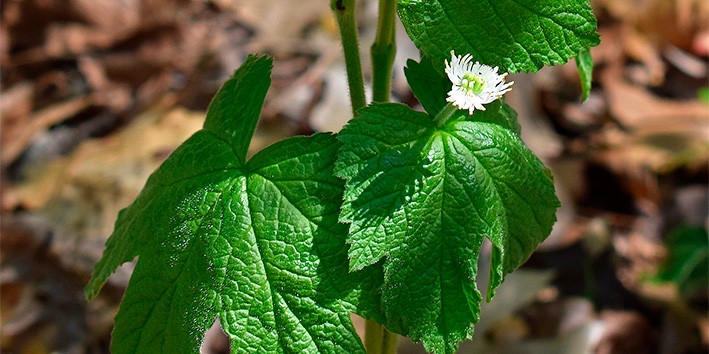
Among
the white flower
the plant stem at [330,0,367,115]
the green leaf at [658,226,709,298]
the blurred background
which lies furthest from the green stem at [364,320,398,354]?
the green leaf at [658,226,709,298]

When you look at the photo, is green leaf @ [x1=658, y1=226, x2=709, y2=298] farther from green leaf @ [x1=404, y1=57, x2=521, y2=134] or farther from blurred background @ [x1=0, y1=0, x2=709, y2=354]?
green leaf @ [x1=404, y1=57, x2=521, y2=134]

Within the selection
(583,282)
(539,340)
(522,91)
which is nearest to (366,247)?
(539,340)

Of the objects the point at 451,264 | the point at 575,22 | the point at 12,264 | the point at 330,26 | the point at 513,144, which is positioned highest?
the point at 330,26

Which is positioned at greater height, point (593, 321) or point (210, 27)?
point (210, 27)

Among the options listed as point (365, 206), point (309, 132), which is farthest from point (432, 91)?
point (309, 132)

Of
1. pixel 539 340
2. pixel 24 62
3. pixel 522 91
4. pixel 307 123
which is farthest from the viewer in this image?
pixel 24 62

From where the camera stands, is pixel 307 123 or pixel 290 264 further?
pixel 307 123

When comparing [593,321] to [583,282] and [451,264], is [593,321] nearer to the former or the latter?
[583,282]

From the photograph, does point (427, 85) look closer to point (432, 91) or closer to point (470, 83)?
point (432, 91)

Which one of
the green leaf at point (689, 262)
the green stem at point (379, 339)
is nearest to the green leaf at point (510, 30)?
the green stem at point (379, 339)
